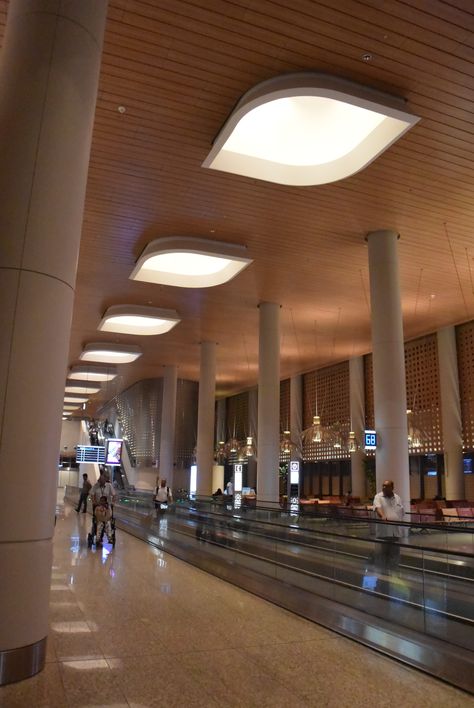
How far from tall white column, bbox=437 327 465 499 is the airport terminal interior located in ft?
0.47

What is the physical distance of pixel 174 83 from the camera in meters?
8.10

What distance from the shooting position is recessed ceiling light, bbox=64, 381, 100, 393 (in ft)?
127

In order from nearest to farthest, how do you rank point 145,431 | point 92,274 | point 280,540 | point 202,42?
1. point 202,42
2. point 280,540
3. point 92,274
4. point 145,431

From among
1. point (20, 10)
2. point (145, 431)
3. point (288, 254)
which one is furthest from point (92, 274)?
point (145, 431)

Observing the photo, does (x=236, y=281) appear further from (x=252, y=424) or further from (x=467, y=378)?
(x=252, y=424)

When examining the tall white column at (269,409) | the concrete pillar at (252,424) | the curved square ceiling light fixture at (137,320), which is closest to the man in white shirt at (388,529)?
the tall white column at (269,409)

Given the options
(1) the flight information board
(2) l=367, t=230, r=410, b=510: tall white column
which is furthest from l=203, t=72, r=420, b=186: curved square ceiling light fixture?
(1) the flight information board

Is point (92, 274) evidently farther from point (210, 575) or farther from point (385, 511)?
point (385, 511)

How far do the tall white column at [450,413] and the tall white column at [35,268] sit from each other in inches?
718

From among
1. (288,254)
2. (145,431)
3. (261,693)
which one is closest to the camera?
(261,693)

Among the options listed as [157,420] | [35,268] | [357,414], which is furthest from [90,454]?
[35,268]

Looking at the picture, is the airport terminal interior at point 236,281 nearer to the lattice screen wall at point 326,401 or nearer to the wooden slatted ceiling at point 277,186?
the wooden slatted ceiling at point 277,186

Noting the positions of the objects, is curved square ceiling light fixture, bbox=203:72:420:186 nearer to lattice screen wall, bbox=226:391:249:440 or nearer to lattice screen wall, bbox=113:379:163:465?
lattice screen wall, bbox=113:379:163:465

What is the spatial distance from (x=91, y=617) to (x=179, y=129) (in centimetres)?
697
